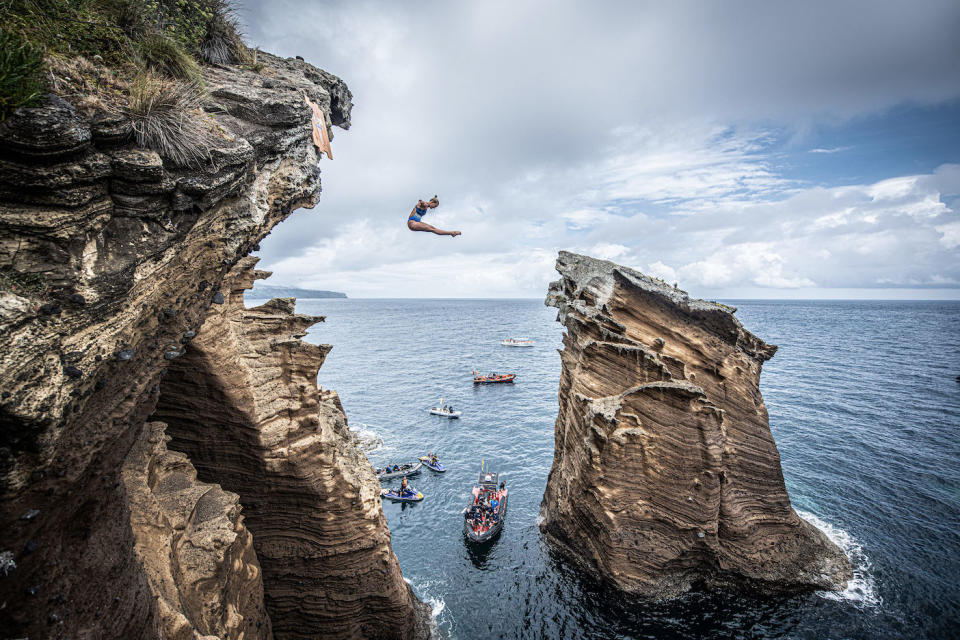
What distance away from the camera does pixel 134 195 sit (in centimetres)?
518

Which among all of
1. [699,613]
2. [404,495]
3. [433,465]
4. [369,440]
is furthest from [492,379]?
[699,613]

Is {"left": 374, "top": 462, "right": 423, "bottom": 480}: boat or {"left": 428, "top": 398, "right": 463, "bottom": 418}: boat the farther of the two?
{"left": 428, "top": 398, "right": 463, "bottom": 418}: boat

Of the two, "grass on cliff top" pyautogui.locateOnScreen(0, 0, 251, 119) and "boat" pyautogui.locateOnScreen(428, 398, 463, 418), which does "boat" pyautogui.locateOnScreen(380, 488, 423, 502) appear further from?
"grass on cliff top" pyautogui.locateOnScreen(0, 0, 251, 119)

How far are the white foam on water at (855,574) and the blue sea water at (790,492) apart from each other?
0.07 meters

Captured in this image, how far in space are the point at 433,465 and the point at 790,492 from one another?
1001 inches

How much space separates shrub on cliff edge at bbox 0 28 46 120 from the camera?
12.5ft

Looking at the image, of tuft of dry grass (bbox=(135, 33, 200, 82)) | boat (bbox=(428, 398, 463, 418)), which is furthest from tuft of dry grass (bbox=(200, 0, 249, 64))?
boat (bbox=(428, 398, 463, 418))

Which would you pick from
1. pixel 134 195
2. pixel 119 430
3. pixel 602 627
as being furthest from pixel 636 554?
pixel 134 195

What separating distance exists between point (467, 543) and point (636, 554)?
34.1 ft

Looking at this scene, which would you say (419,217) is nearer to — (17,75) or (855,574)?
(17,75)

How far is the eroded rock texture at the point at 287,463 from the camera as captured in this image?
10.6 m

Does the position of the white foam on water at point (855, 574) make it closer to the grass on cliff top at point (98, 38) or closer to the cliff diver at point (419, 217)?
the cliff diver at point (419, 217)

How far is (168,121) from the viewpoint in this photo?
5.53 meters

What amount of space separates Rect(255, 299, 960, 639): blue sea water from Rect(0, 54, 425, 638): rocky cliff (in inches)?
400
